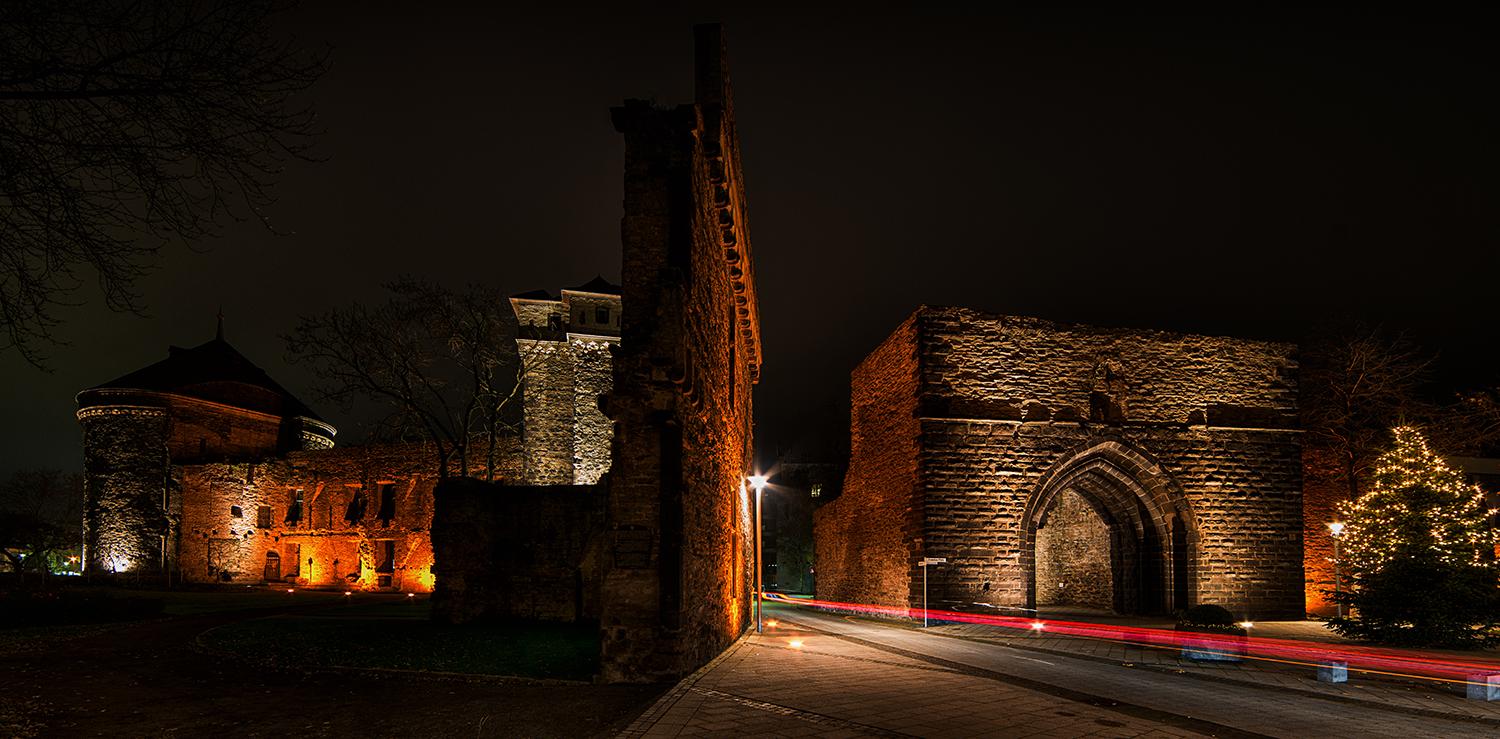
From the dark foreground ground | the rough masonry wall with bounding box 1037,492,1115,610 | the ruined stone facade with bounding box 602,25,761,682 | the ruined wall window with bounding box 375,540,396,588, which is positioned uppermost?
the ruined stone facade with bounding box 602,25,761,682

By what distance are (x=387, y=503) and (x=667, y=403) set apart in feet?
83.6

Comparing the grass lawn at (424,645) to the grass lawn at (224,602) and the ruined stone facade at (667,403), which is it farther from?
the grass lawn at (224,602)

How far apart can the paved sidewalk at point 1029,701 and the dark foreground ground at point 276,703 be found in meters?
0.88

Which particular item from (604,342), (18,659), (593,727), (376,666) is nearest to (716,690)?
(593,727)

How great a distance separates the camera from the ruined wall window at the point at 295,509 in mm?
30703

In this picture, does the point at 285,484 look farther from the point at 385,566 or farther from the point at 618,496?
the point at 618,496

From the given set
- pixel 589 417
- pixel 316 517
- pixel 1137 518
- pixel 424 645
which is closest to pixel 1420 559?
pixel 1137 518

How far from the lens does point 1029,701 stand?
7191 mm

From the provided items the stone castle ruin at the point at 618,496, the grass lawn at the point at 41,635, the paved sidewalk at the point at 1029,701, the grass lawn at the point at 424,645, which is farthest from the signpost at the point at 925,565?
the grass lawn at the point at 41,635

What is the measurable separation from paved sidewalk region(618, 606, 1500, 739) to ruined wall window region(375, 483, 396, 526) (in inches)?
905

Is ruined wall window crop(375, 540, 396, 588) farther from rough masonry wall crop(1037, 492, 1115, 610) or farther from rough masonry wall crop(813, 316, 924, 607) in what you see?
rough masonry wall crop(1037, 492, 1115, 610)

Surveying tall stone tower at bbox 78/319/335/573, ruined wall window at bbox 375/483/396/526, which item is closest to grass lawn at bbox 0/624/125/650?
Answer: ruined wall window at bbox 375/483/396/526

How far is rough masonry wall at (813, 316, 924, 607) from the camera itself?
16891 millimetres

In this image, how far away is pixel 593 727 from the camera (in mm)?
6078
